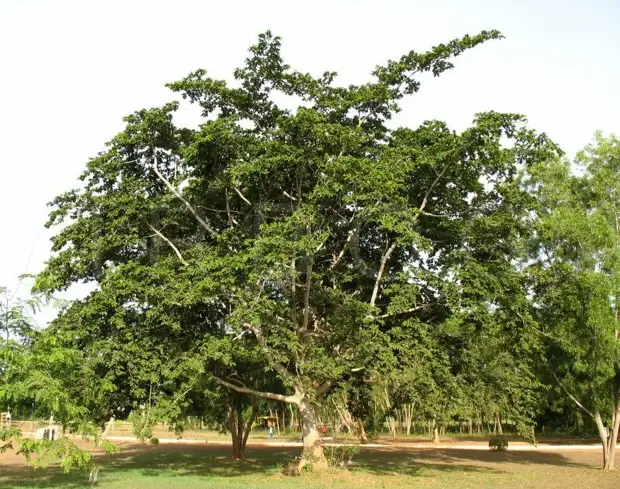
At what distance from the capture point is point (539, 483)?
17766mm

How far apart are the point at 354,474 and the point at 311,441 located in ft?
5.68

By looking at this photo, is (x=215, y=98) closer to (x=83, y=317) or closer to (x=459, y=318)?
(x=83, y=317)

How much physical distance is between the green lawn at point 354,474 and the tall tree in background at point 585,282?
3216 millimetres

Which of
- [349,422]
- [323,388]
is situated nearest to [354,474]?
[323,388]

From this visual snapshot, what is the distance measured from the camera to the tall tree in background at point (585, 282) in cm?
2101

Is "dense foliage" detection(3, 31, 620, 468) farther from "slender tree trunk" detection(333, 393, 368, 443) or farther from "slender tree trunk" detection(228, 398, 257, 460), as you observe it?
"slender tree trunk" detection(228, 398, 257, 460)

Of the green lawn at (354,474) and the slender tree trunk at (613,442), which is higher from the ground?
the slender tree trunk at (613,442)

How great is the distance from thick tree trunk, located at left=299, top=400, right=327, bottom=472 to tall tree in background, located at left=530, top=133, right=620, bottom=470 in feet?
27.5

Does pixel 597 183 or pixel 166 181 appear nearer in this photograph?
pixel 166 181

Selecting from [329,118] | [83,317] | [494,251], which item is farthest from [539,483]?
[83,317]

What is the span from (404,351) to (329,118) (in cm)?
771

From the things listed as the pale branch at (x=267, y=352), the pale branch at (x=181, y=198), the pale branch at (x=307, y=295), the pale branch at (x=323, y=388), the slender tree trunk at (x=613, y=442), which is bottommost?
the slender tree trunk at (x=613, y=442)

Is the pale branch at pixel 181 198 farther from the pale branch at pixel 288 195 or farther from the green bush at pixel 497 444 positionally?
the green bush at pixel 497 444

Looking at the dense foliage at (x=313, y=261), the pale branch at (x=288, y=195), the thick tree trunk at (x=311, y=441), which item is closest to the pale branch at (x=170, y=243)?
the dense foliage at (x=313, y=261)
